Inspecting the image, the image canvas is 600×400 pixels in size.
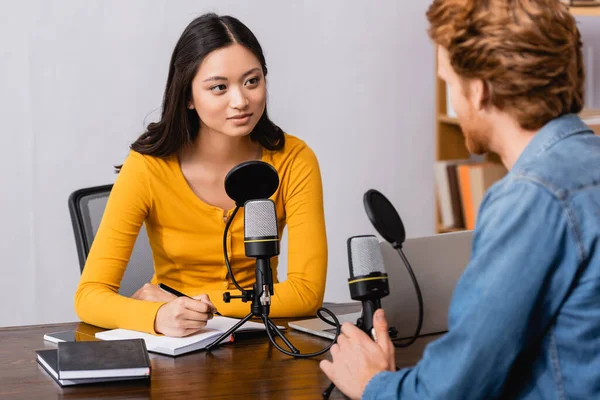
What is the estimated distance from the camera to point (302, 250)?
2066 millimetres

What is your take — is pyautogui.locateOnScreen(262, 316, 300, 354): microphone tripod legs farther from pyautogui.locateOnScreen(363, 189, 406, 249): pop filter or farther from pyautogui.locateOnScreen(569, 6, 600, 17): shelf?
pyautogui.locateOnScreen(569, 6, 600, 17): shelf

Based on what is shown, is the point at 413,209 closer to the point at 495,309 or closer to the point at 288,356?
the point at 288,356

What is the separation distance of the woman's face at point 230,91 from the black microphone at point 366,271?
0.74 m

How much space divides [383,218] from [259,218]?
235mm

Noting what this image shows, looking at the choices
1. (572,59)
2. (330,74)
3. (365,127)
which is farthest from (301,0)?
(572,59)

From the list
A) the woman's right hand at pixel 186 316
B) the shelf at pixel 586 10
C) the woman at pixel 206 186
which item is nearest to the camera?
the woman's right hand at pixel 186 316

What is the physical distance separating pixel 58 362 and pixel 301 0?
2.64 meters

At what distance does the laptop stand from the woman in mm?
381

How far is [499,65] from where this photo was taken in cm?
111

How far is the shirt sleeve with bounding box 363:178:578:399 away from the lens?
995 mm

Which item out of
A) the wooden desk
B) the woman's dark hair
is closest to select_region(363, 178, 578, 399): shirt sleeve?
the wooden desk

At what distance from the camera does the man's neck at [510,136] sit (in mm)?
1148

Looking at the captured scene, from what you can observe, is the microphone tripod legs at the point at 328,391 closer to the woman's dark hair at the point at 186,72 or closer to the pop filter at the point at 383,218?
the pop filter at the point at 383,218

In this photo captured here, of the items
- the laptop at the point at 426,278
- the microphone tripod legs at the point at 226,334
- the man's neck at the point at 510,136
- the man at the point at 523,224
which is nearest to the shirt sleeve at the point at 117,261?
the microphone tripod legs at the point at 226,334
